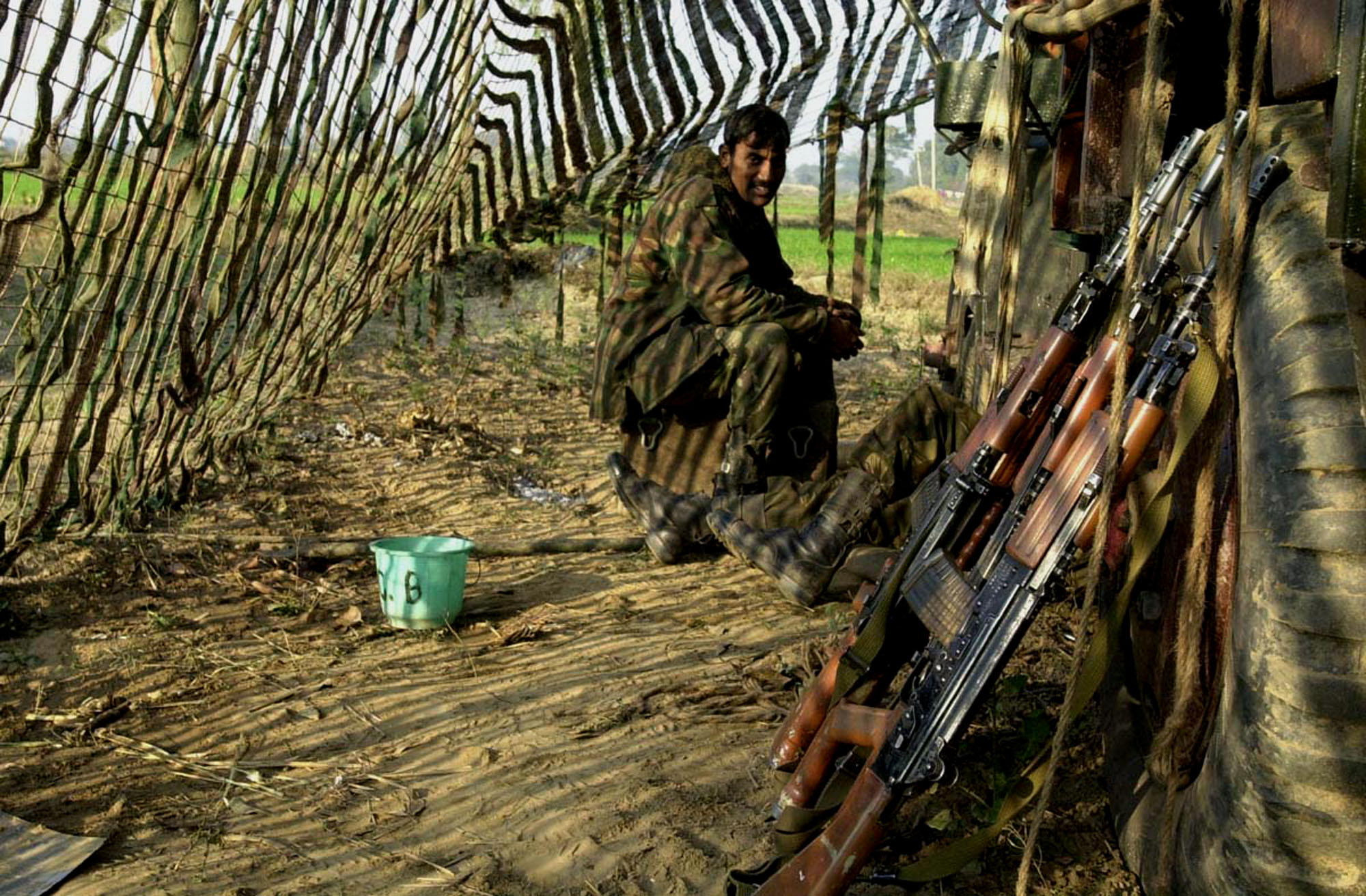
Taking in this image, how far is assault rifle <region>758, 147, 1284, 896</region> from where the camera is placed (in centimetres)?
165

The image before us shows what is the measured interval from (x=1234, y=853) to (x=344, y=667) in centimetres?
232

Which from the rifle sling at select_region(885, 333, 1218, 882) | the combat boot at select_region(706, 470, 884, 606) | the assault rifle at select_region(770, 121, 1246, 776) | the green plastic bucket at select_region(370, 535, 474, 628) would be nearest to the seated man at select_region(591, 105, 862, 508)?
the combat boot at select_region(706, 470, 884, 606)

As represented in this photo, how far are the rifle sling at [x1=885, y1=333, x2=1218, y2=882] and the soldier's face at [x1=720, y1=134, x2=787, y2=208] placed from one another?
9.25ft

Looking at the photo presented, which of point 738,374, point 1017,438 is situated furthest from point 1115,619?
point 738,374

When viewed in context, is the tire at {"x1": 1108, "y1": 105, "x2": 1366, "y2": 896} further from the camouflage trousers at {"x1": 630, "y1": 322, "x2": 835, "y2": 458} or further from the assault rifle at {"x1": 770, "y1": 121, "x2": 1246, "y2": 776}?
the camouflage trousers at {"x1": 630, "y1": 322, "x2": 835, "y2": 458}

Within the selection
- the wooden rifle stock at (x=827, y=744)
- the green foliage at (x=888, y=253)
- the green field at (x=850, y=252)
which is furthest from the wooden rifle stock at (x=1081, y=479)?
the green foliage at (x=888, y=253)

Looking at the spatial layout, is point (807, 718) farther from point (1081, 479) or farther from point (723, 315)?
point (723, 315)

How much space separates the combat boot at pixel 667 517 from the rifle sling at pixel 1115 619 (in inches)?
96.9


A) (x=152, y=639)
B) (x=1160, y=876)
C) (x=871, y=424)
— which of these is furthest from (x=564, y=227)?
(x=1160, y=876)

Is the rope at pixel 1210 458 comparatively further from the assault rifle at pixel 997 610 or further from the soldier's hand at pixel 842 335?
the soldier's hand at pixel 842 335

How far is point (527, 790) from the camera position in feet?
8.14

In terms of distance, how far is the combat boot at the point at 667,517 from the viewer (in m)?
4.27

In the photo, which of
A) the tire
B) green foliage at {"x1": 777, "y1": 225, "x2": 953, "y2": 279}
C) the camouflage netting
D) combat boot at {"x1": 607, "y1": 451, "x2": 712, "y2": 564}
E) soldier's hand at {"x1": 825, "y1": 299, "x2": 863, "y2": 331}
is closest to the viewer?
the tire

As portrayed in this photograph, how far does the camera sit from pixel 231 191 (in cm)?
379
